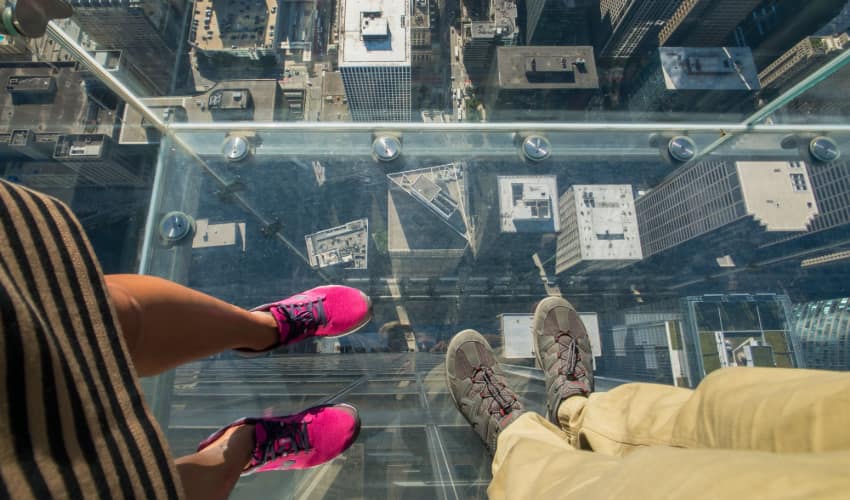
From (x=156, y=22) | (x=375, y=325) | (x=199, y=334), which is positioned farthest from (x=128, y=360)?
(x=156, y=22)

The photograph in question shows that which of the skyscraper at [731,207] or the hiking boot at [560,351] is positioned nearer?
the hiking boot at [560,351]

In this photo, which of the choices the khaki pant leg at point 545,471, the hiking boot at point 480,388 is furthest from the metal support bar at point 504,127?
the khaki pant leg at point 545,471

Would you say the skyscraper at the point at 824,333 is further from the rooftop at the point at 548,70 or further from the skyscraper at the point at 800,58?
the skyscraper at the point at 800,58

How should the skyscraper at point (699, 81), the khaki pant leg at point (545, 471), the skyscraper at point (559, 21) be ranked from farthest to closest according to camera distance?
1. the skyscraper at point (559, 21)
2. the skyscraper at point (699, 81)
3. the khaki pant leg at point (545, 471)

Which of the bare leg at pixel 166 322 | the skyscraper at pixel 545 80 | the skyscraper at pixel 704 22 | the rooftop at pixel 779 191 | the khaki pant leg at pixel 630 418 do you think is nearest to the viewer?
the bare leg at pixel 166 322

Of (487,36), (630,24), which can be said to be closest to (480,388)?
Result: (487,36)

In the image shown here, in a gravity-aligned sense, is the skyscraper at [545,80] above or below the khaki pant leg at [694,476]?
above

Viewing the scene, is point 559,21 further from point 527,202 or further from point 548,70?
point 527,202
